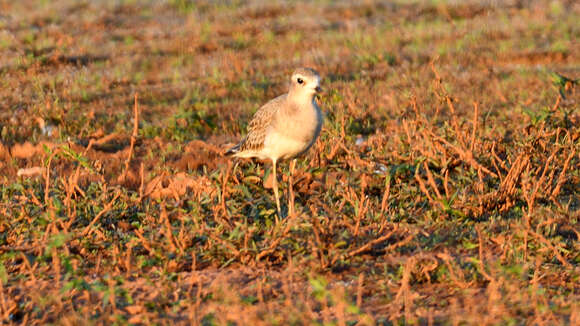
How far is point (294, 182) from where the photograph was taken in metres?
7.29

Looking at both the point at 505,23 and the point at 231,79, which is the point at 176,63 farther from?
the point at 505,23

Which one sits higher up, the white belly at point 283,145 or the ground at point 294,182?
the white belly at point 283,145

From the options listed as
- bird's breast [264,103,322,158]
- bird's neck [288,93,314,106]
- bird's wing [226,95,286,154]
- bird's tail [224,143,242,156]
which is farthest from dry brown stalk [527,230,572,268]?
bird's tail [224,143,242,156]

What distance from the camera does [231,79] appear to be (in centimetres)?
1280

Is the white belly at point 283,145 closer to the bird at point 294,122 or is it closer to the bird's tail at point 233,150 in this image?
the bird at point 294,122

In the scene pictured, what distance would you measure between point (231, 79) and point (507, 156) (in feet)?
18.8

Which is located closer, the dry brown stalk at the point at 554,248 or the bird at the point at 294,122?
the dry brown stalk at the point at 554,248

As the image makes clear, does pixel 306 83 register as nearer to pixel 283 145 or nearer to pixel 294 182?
pixel 283 145

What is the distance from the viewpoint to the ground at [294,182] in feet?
16.2

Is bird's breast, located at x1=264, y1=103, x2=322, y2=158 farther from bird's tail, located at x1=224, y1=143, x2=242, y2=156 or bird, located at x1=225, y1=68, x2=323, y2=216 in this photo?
bird's tail, located at x1=224, y1=143, x2=242, y2=156

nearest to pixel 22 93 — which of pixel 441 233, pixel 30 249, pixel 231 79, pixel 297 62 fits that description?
pixel 231 79

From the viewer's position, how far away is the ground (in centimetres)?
494

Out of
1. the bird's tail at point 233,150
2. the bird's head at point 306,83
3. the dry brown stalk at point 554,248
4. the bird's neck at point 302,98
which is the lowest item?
the dry brown stalk at point 554,248

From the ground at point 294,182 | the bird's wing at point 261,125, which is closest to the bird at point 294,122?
the bird's wing at point 261,125
